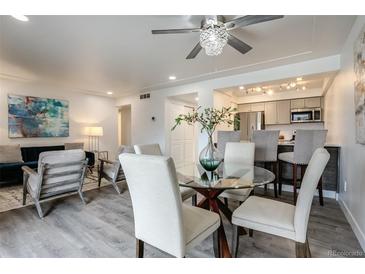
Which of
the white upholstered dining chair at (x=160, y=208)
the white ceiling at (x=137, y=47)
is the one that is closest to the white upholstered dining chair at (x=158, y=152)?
the white upholstered dining chair at (x=160, y=208)

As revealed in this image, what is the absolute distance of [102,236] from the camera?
6.78ft

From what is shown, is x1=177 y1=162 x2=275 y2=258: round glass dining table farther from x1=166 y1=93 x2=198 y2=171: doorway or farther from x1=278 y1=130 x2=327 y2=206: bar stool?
x1=166 y1=93 x2=198 y2=171: doorway

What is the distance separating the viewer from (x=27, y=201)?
3096mm

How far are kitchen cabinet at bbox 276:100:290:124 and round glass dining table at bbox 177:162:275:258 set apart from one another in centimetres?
419

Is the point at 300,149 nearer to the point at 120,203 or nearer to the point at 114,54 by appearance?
the point at 120,203

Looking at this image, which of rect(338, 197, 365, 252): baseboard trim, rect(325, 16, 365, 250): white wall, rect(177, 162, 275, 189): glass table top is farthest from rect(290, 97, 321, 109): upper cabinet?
rect(177, 162, 275, 189): glass table top

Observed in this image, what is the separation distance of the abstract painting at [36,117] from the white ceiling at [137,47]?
73 cm

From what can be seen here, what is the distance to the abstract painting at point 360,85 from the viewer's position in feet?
6.01

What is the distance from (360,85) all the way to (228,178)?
5.28 feet

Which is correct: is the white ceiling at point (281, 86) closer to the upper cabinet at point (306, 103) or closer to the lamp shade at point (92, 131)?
the upper cabinet at point (306, 103)

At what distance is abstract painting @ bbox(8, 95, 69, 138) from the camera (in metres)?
4.53

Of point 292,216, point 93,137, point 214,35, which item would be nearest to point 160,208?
point 292,216
